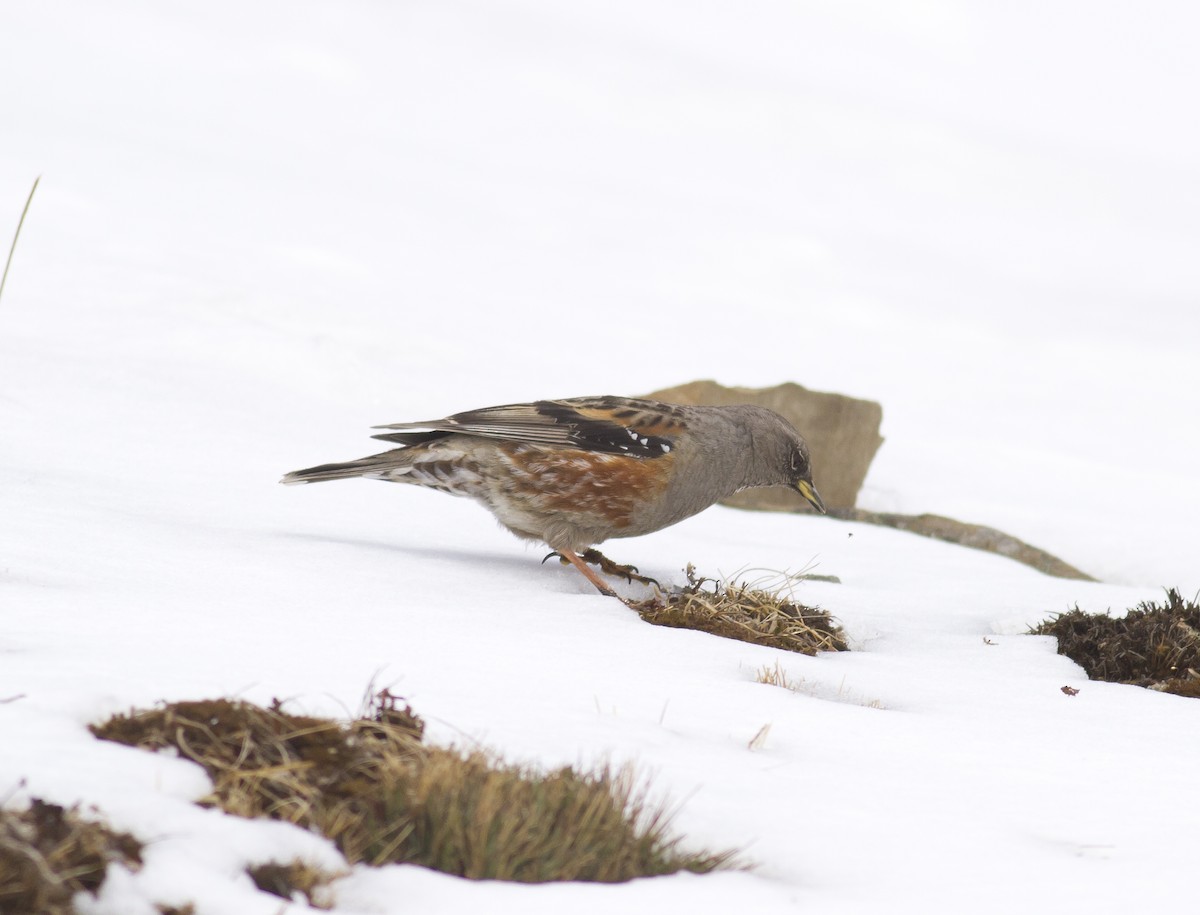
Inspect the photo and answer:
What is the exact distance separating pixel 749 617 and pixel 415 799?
12.8ft

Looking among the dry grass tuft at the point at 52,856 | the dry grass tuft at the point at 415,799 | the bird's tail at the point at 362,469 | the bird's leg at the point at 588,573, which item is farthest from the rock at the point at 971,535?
the dry grass tuft at the point at 52,856

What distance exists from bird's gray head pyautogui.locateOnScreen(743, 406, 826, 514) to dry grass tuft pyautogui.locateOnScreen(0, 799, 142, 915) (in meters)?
5.88

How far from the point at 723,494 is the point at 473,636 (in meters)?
3.09

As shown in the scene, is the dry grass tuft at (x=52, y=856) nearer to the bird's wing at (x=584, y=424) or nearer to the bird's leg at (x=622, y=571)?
the bird's wing at (x=584, y=424)

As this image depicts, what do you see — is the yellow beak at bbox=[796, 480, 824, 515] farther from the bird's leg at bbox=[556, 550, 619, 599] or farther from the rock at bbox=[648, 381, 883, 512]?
the rock at bbox=[648, 381, 883, 512]

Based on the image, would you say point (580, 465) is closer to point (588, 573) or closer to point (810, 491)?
point (588, 573)

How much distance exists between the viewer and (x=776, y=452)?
27.9ft

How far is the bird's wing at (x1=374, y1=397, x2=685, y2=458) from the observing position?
772 centimetres

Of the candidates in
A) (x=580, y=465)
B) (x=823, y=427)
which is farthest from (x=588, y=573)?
(x=823, y=427)

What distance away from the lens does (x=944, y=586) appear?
957 centimetres

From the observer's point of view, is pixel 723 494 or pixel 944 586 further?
pixel 944 586

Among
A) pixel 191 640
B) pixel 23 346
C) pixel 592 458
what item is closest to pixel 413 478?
pixel 592 458

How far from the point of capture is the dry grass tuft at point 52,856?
9.24 feet

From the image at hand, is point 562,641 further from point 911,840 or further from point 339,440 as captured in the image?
point 339,440
